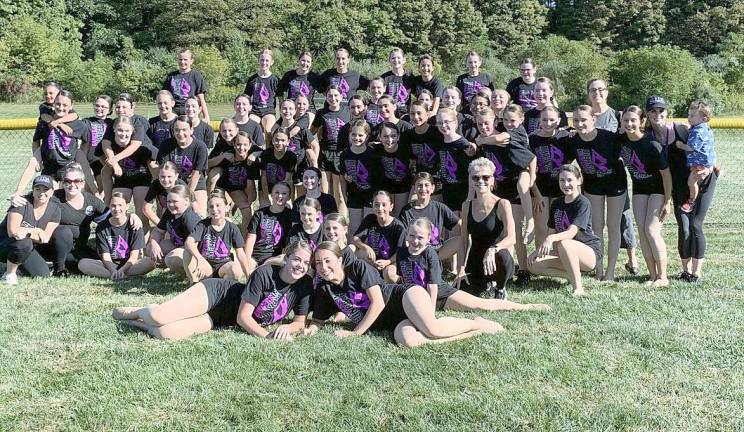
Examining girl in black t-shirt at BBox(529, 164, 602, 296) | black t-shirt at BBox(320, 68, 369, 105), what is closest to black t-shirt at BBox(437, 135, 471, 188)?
girl in black t-shirt at BBox(529, 164, 602, 296)

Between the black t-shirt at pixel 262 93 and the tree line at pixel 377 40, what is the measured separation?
2216 cm

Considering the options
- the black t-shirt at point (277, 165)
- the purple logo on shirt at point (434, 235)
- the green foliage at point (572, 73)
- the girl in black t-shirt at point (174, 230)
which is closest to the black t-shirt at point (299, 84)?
the black t-shirt at point (277, 165)

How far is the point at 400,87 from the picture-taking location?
8648mm

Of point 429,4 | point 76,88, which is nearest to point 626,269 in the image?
point 76,88

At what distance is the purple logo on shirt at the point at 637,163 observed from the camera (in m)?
6.33

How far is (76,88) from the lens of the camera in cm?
3394

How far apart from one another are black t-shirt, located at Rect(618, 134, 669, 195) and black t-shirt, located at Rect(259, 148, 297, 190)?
124 inches

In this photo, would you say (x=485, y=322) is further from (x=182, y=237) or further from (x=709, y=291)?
(x=182, y=237)

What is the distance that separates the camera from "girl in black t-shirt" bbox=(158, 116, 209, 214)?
719 cm

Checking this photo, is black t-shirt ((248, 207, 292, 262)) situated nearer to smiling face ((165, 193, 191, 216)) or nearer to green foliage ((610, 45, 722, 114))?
smiling face ((165, 193, 191, 216))

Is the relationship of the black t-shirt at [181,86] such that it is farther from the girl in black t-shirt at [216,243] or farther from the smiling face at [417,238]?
the smiling face at [417,238]

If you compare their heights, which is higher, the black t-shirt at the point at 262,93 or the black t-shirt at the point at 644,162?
the black t-shirt at the point at 262,93

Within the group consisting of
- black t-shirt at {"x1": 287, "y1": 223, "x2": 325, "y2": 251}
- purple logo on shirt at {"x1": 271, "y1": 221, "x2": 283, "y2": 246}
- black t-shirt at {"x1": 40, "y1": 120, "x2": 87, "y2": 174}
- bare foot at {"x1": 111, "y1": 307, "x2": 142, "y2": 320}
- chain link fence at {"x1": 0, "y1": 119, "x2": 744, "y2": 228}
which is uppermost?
black t-shirt at {"x1": 40, "y1": 120, "x2": 87, "y2": 174}

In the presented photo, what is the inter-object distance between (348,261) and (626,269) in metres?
3.23
